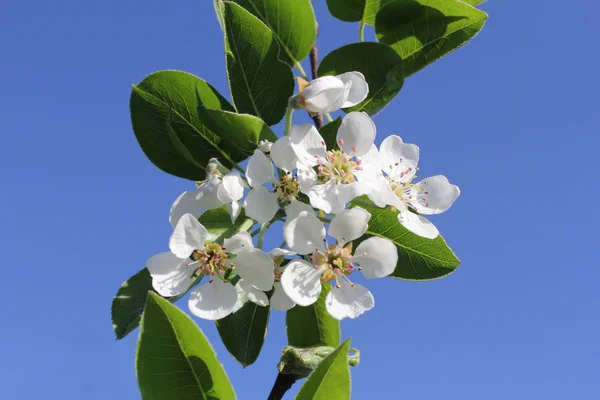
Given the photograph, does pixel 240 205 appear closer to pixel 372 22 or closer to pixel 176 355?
pixel 176 355

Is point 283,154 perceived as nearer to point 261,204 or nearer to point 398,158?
point 261,204

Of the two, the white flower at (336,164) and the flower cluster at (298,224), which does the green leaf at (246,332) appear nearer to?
the flower cluster at (298,224)

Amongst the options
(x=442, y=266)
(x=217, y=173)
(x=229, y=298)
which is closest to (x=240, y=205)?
(x=217, y=173)

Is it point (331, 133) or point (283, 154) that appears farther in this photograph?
point (331, 133)

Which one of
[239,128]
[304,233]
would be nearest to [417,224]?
[304,233]

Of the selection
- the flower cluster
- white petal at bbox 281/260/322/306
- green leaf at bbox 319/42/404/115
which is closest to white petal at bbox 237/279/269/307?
the flower cluster

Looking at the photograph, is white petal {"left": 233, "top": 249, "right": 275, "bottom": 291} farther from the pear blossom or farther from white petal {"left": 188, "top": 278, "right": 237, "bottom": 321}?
white petal {"left": 188, "top": 278, "right": 237, "bottom": 321}
